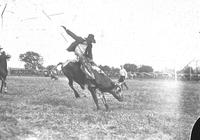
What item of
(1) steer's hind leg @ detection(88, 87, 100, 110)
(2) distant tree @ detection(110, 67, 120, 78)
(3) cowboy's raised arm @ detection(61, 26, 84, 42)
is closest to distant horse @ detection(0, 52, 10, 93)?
(3) cowboy's raised arm @ detection(61, 26, 84, 42)

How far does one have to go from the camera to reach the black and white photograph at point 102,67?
4.01 m

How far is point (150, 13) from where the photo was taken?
4504 mm

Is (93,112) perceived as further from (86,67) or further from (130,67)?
(130,67)

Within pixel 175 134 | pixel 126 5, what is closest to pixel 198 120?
pixel 175 134

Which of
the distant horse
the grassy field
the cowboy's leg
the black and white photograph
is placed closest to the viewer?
the grassy field

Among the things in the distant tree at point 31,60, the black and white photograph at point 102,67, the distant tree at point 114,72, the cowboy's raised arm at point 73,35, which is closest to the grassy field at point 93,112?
the black and white photograph at point 102,67

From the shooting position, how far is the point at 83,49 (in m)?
4.23

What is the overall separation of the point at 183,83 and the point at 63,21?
7.21ft

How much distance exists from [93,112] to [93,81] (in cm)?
49

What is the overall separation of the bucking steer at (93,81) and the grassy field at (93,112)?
3.6 inches

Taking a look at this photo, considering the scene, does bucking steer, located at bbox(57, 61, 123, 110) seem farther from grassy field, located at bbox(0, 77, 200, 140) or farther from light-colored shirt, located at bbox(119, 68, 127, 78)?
light-colored shirt, located at bbox(119, 68, 127, 78)

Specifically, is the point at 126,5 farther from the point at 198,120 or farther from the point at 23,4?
the point at 198,120

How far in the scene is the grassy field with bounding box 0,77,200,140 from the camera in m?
3.78

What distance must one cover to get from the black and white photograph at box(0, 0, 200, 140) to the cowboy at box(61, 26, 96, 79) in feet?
0.05
